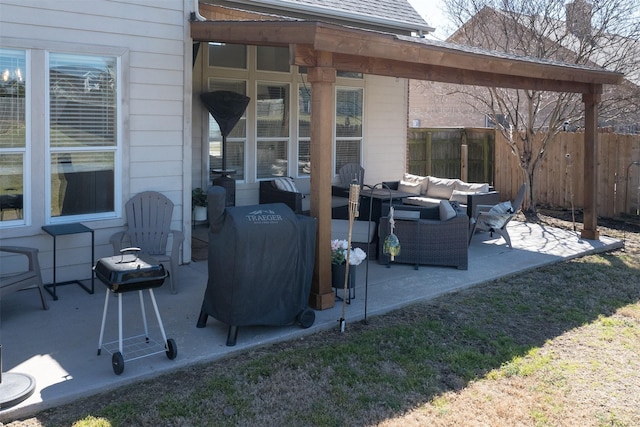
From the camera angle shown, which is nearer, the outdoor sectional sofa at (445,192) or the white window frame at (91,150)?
the white window frame at (91,150)

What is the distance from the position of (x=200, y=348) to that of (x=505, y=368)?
2256 millimetres

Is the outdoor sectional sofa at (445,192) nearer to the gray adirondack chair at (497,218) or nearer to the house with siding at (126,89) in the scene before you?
the gray adirondack chair at (497,218)

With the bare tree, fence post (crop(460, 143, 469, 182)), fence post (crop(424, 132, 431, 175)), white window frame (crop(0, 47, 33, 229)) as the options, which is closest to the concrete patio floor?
white window frame (crop(0, 47, 33, 229))

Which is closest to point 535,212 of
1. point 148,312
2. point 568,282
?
point 568,282

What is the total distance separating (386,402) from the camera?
3938mm

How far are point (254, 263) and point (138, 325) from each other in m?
1.20

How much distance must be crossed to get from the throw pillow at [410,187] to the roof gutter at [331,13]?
2621mm

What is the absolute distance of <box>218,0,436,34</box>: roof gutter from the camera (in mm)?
8422

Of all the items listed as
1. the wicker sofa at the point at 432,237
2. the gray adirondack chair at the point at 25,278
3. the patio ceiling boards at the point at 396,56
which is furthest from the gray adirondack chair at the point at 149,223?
the wicker sofa at the point at 432,237

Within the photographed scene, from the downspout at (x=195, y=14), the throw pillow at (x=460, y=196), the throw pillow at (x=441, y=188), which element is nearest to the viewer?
the downspout at (x=195, y=14)

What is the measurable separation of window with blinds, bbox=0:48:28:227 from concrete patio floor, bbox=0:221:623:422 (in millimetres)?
853

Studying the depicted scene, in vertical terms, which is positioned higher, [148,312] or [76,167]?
[76,167]

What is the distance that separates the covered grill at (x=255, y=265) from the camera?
4629 mm

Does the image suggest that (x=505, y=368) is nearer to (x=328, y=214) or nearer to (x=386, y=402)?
(x=386, y=402)
